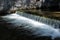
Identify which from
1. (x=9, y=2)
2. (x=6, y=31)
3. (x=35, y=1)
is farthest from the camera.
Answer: (x=35, y=1)

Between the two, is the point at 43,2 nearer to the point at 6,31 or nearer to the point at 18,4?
the point at 18,4

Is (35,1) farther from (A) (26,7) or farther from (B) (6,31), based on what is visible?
(B) (6,31)

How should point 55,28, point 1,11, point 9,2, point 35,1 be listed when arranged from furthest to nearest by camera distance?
point 35,1, point 9,2, point 1,11, point 55,28

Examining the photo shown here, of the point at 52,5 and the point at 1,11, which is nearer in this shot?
the point at 1,11

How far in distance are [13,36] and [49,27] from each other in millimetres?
2944

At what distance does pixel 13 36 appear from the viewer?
12.0 meters

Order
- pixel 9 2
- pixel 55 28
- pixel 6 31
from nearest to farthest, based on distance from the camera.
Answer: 1. pixel 55 28
2. pixel 6 31
3. pixel 9 2

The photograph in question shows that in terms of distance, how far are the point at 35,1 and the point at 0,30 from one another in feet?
47.1

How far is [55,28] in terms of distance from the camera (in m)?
12.5

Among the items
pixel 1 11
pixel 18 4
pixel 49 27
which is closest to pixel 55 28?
pixel 49 27

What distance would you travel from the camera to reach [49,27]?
13164 millimetres

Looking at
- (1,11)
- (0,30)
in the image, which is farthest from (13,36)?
(1,11)

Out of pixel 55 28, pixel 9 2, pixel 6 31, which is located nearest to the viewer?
pixel 55 28

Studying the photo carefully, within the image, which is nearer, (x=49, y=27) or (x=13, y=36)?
(x=13, y=36)
